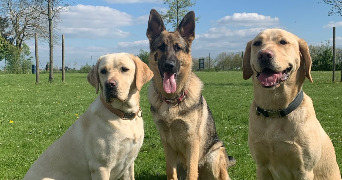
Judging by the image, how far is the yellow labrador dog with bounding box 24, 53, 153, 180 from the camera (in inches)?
125

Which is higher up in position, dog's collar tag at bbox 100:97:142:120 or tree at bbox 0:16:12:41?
tree at bbox 0:16:12:41

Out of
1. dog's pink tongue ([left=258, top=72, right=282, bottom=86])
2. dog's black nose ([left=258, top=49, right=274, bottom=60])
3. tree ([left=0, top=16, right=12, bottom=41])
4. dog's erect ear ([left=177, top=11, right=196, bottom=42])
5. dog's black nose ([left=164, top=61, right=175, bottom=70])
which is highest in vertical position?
tree ([left=0, top=16, right=12, bottom=41])

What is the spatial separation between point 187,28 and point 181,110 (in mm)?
1232

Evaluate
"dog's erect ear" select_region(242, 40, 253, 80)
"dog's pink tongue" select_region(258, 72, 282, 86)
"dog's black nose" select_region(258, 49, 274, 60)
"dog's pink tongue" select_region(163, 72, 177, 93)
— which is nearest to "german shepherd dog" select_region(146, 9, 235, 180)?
"dog's pink tongue" select_region(163, 72, 177, 93)

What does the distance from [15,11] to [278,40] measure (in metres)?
50.3

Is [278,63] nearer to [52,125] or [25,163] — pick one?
[25,163]

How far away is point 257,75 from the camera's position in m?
3.00

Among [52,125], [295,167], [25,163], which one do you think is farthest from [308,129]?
[52,125]

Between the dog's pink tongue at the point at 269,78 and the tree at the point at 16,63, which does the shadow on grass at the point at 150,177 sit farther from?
the tree at the point at 16,63

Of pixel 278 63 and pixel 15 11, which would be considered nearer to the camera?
pixel 278 63

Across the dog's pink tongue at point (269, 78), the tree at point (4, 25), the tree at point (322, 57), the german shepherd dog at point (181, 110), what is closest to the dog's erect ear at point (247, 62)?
the dog's pink tongue at point (269, 78)

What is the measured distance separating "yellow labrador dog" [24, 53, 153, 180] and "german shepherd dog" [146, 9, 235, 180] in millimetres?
688

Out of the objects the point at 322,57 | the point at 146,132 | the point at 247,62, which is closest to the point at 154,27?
the point at 247,62

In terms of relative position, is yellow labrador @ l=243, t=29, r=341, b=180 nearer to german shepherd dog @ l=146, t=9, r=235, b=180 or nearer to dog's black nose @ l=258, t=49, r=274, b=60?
dog's black nose @ l=258, t=49, r=274, b=60
